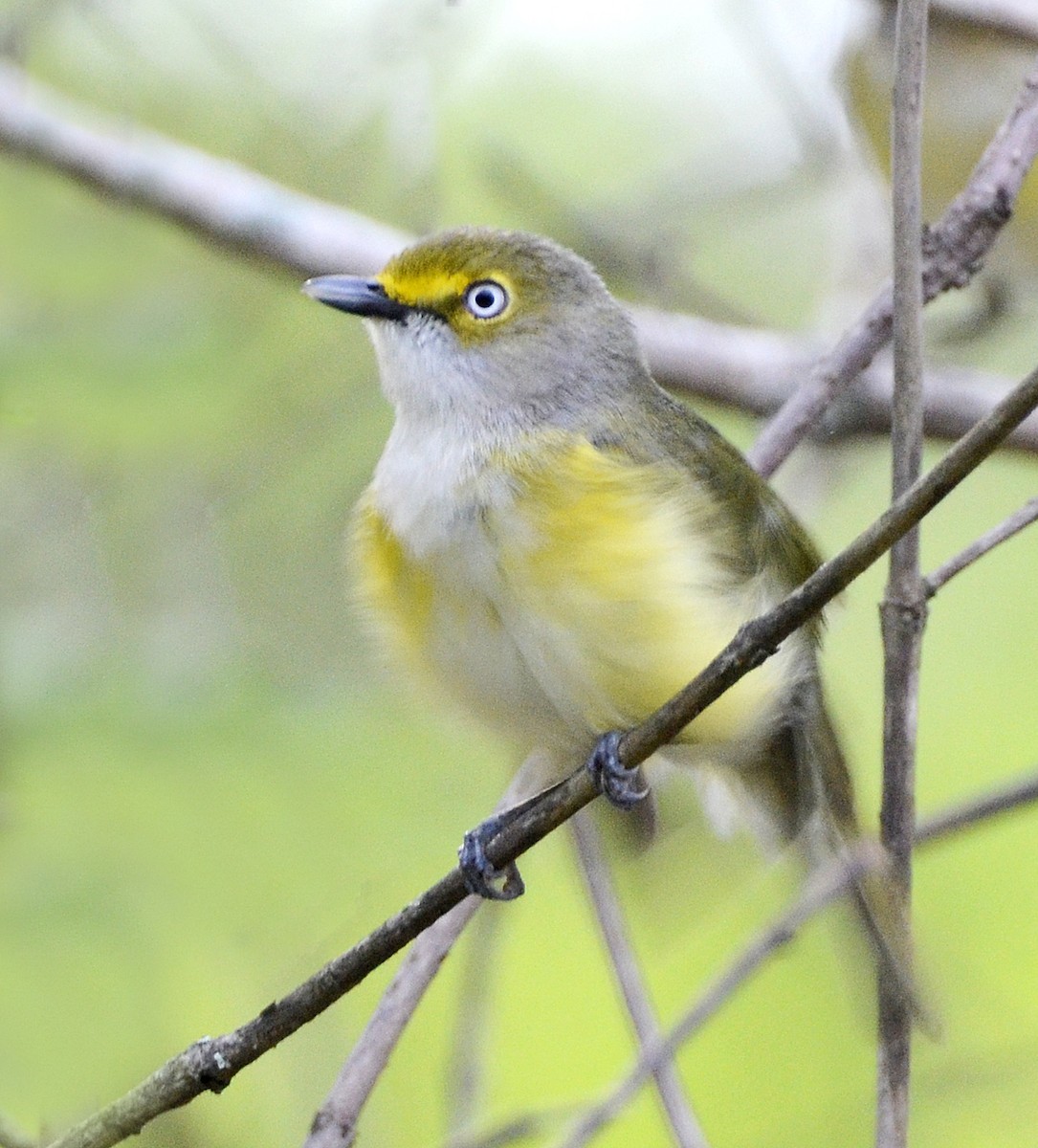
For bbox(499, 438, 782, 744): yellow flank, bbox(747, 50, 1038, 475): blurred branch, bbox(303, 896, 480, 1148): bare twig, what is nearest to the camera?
bbox(303, 896, 480, 1148): bare twig

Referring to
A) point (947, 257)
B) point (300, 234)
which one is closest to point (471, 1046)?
point (947, 257)

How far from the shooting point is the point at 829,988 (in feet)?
11.2

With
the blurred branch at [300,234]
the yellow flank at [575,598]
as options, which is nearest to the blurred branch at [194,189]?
the blurred branch at [300,234]

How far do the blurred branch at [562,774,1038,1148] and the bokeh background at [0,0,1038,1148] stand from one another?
26cm

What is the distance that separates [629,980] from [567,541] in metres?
0.74

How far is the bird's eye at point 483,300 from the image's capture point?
10.7ft

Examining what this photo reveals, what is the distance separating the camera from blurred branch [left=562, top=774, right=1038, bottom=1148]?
7.47ft

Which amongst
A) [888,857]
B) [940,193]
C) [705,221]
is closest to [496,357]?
[888,857]

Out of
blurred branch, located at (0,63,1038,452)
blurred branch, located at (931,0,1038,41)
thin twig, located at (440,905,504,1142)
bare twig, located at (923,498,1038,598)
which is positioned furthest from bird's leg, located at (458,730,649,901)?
blurred branch, located at (931,0,1038,41)

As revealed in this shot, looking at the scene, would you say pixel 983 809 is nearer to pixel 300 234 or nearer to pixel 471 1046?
pixel 471 1046

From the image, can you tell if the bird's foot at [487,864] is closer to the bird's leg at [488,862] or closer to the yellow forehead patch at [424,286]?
the bird's leg at [488,862]

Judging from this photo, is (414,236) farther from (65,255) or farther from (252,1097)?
(252,1097)

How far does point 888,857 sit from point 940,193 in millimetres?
3306

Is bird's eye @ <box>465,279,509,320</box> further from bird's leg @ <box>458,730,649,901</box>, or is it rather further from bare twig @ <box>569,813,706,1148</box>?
bare twig @ <box>569,813,706,1148</box>
